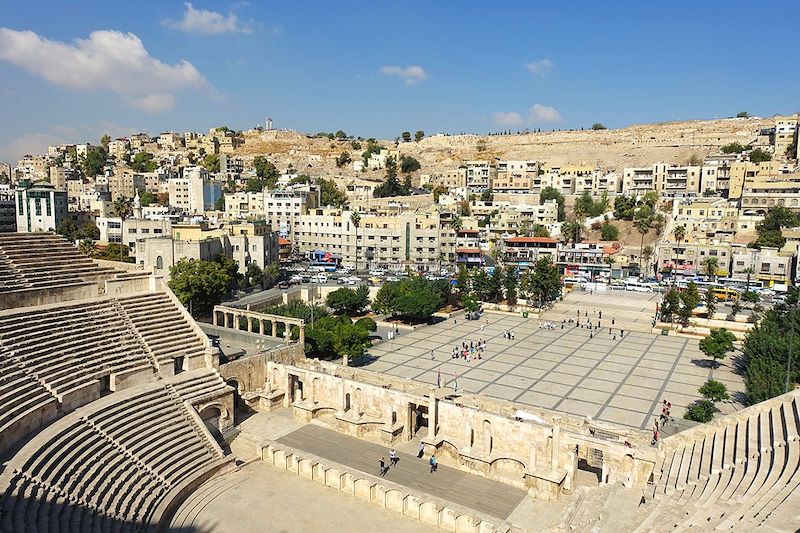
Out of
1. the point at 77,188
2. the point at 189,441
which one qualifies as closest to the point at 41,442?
the point at 189,441

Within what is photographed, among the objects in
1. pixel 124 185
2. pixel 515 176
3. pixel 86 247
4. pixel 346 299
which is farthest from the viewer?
pixel 515 176

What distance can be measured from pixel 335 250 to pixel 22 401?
67.1 m

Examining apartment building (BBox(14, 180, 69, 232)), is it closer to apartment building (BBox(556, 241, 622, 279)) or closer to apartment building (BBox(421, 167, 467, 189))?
apartment building (BBox(556, 241, 622, 279))

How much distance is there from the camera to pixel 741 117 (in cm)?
15925

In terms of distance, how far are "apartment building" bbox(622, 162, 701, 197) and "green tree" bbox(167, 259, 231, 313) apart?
92467 millimetres

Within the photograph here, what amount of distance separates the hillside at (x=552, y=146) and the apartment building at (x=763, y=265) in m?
79.1

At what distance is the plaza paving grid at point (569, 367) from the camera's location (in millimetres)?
34969

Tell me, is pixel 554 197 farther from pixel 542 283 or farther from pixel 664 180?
pixel 542 283

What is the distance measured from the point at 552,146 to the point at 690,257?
98.0m

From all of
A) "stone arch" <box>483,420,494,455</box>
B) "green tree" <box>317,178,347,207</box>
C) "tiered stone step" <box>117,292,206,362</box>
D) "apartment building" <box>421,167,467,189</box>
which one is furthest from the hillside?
"stone arch" <box>483,420,494,455</box>

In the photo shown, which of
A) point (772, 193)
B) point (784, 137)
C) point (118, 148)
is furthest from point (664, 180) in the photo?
point (118, 148)

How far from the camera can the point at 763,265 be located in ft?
244

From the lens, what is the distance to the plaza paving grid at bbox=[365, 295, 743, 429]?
34969 mm

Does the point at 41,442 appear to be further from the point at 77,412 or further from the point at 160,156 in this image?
the point at 160,156
